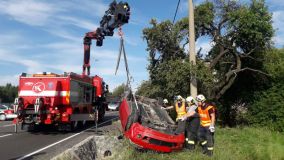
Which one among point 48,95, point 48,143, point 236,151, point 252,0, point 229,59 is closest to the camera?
point 236,151

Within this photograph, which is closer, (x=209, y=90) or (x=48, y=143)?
(x=48, y=143)

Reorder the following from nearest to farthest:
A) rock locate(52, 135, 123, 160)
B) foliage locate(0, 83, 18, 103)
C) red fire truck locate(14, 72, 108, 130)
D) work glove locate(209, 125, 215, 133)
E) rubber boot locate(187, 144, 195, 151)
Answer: rock locate(52, 135, 123, 160), work glove locate(209, 125, 215, 133), rubber boot locate(187, 144, 195, 151), red fire truck locate(14, 72, 108, 130), foliage locate(0, 83, 18, 103)

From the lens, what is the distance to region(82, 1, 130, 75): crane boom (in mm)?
14047

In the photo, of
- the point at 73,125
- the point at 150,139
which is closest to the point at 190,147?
the point at 150,139

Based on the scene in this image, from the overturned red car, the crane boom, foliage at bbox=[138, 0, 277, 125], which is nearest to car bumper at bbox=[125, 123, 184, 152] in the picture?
the overturned red car

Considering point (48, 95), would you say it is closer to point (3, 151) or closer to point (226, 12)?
point (3, 151)

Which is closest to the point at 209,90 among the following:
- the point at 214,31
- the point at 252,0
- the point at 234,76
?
the point at 234,76

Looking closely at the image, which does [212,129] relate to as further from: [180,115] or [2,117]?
[2,117]

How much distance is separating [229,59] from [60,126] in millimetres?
9468

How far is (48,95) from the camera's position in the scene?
18.9 meters

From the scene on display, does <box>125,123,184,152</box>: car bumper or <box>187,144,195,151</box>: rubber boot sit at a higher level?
<box>125,123,184,152</box>: car bumper

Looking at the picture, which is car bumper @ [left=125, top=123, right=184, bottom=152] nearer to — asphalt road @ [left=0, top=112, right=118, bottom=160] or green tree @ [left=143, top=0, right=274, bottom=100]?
asphalt road @ [left=0, top=112, right=118, bottom=160]

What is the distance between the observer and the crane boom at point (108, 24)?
1405 cm

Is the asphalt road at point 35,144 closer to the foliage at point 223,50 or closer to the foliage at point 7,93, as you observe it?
the foliage at point 223,50
